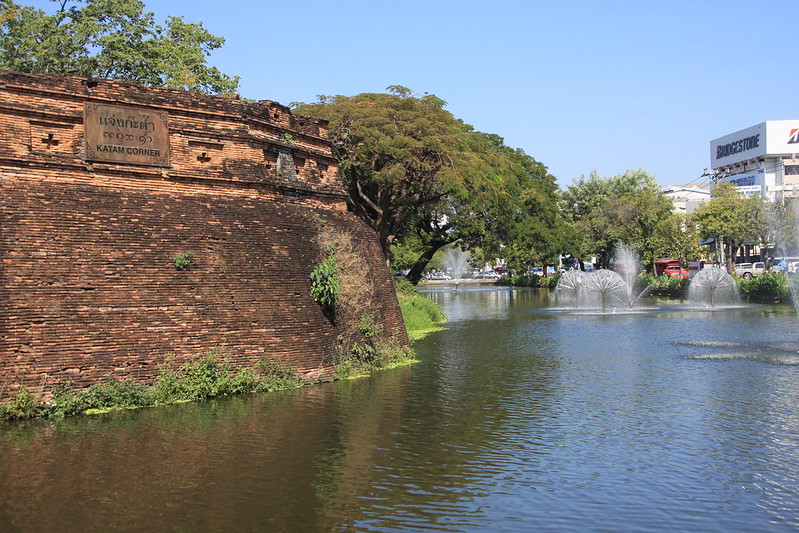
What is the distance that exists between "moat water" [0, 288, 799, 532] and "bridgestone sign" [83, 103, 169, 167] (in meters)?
5.14

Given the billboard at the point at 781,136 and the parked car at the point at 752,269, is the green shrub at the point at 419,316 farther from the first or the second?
the billboard at the point at 781,136

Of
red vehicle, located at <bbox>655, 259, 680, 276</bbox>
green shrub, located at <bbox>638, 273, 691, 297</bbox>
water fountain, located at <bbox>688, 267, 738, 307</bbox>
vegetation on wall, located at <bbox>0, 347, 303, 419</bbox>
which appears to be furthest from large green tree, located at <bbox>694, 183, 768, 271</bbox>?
vegetation on wall, located at <bbox>0, 347, 303, 419</bbox>

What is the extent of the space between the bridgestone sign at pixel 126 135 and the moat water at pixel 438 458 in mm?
5140

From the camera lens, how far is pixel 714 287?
4256cm

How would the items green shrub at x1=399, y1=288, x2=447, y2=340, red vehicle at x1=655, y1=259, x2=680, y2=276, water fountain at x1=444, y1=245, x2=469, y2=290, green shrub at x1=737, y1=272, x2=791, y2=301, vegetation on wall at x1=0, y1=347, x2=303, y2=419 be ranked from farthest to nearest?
water fountain at x1=444, y1=245, x2=469, y2=290 < red vehicle at x1=655, y1=259, x2=680, y2=276 < green shrub at x1=737, y1=272, x2=791, y2=301 < green shrub at x1=399, y1=288, x2=447, y2=340 < vegetation on wall at x1=0, y1=347, x2=303, y2=419

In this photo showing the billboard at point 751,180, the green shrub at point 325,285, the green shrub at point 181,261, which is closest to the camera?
the green shrub at point 181,261

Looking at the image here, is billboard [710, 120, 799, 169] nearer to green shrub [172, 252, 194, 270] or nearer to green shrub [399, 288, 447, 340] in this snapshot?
green shrub [399, 288, 447, 340]

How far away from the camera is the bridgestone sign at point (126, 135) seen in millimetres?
15281

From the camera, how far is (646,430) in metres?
13.6

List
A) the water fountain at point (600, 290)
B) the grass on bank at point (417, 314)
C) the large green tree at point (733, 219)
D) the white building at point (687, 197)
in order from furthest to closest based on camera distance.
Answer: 1. the white building at point (687, 197)
2. the large green tree at point (733, 219)
3. the water fountain at point (600, 290)
4. the grass on bank at point (417, 314)

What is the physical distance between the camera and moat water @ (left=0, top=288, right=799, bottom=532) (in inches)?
371

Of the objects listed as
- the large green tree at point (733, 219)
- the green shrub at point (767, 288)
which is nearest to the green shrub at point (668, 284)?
the green shrub at point (767, 288)

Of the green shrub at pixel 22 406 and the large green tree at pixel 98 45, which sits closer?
the green shrub at pixel 22 406

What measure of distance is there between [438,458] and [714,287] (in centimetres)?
3486
